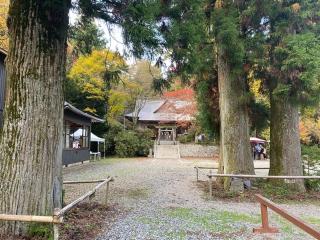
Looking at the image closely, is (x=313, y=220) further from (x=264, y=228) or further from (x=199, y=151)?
(x=199, y=151)

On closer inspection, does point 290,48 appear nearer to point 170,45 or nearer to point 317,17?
point 317,17

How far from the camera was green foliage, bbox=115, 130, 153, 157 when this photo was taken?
29.2 metres

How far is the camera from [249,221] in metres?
6.07

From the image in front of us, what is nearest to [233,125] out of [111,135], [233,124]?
[233,124]

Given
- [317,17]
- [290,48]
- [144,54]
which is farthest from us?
[317,17]

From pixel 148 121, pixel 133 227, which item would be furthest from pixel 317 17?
pixel 148 121

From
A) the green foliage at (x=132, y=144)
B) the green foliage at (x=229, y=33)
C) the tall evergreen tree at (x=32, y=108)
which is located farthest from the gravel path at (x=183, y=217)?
the green foliage at (x=132, y=144)

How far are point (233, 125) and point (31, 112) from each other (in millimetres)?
6318

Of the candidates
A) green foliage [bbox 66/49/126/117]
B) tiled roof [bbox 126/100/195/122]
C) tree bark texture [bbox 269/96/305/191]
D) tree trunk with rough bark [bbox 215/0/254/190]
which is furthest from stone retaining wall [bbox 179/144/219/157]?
tree trunk with rough bark [bbox 215/0/254/190]

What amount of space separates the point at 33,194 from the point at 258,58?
648cm

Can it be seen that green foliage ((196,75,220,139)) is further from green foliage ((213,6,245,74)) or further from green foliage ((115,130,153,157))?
green foliage ((115,130,153,157))

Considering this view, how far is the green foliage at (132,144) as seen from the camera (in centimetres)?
2920

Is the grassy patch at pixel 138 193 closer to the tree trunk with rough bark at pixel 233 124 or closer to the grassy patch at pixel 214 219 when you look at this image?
the grassy patch at pixel 214 219

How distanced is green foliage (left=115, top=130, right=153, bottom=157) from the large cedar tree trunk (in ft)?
81.7
